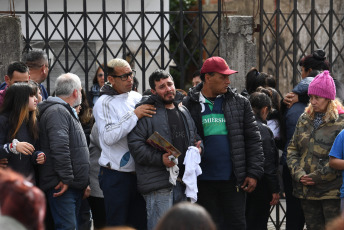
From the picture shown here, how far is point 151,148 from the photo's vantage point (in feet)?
19.2

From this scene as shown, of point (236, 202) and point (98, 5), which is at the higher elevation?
point (98, 5)

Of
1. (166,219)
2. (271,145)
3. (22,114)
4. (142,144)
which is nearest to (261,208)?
(271,145)

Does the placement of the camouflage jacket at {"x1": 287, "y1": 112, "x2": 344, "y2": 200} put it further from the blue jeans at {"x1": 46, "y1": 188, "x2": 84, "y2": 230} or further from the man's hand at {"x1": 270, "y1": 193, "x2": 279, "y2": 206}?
the blue jeans at {"x1": 46, "y1": 188, "x2": 84, "y2": 230}

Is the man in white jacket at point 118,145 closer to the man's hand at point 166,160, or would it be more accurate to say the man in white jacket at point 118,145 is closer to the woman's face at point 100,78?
the man's hand at point 166,160

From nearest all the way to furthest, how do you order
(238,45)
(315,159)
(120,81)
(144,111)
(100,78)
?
(144,111)
(120,81)
(315,159)
(238,45)
(100,78)

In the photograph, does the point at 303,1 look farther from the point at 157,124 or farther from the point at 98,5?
the point at 157,124

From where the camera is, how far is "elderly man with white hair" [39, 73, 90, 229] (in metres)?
5.87

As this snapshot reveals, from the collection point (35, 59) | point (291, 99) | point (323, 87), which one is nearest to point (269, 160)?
point (291, 99)

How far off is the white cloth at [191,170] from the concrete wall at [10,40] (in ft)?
8.73

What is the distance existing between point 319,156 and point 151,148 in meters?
1.60

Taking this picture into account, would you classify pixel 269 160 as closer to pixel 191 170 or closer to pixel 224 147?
pixel 224 147

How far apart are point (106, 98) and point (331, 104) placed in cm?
208

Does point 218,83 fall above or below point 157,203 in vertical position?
above

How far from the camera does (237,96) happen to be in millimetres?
6340
